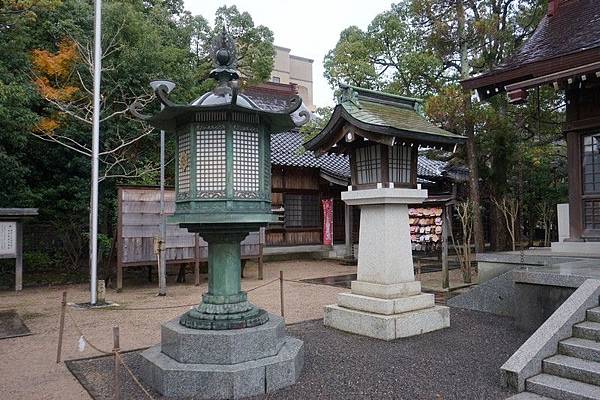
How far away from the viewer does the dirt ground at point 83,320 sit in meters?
5.45

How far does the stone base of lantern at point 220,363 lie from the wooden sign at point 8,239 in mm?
9403

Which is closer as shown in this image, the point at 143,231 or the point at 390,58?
the point at 143,231

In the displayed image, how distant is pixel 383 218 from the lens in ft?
25.2

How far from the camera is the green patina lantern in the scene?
209 inches

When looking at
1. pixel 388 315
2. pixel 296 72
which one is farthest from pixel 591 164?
pixel 296 72

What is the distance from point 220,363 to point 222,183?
6.80ft

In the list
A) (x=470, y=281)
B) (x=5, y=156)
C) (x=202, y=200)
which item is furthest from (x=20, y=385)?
(x=470, y=281)

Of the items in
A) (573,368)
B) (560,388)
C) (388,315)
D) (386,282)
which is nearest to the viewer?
(560,388)

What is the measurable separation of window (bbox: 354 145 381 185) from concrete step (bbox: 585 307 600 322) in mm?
3606

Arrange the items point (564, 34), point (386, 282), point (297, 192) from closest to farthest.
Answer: point (386, 282)
point (564, 34)
point (297, 192)

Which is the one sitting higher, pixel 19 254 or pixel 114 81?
pixel 114 81

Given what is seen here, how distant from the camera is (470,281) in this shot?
1293 cm

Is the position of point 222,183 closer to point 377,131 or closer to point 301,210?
point 377,131

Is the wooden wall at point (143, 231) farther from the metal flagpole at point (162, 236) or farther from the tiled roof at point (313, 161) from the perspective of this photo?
the tiled roof at point (313, 161)
